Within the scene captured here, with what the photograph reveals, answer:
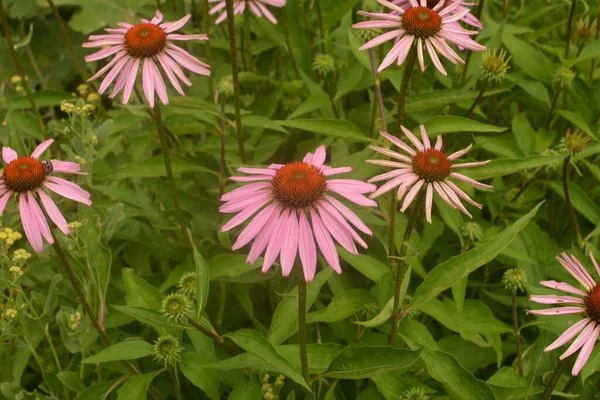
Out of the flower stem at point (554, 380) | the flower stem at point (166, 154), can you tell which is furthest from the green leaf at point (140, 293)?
the flower stem at point (554, 380)

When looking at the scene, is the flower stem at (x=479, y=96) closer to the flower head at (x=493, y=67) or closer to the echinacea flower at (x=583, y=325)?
the flower head at (x=493, y=67)

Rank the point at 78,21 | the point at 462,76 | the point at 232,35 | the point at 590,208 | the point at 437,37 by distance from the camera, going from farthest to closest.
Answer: the point at 78,21, the point at 462,76, the point at 590,208, the point at 232,35, the point at 437,37

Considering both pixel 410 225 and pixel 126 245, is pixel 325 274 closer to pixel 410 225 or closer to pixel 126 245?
pixel 410 225

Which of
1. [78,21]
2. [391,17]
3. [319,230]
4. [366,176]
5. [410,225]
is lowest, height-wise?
[319,230]

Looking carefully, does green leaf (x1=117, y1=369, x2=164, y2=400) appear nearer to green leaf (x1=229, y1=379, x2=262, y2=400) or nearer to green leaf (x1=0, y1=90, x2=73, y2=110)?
green leaf (x1=229, y1=379, x2=262, y2=400)

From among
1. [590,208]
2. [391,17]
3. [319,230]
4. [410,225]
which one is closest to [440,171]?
[410,225]
